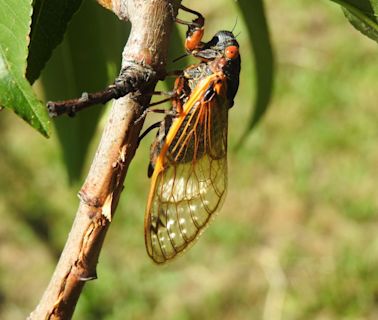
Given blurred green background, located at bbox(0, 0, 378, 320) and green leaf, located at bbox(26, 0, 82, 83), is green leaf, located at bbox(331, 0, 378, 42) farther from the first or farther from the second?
blurred green background, located at bbox(0, 0, 378, 320)

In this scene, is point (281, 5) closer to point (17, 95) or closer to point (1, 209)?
point (1, 209)

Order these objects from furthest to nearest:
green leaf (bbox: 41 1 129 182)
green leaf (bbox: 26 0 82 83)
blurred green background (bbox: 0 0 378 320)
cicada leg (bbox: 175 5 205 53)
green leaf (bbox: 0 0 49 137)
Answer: blurred green background (bbox: 0 0 378 320) → green leaf (bbox: 41 1 129 182) → cicada leg (bbox: 175 5 205 53) → green leaf (bbox: 26 0 82 83) → green leaf (bbox: 0 0 49 137)

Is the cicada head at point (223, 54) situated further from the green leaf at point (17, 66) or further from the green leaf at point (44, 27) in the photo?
the green leaf at point (17, 66)

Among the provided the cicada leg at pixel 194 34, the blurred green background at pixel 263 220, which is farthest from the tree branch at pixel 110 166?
the blurred green background at pixel 263 220

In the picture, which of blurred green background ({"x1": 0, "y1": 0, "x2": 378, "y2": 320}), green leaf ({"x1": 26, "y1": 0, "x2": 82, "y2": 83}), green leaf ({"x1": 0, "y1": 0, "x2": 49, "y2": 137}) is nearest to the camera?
green leaf ({"x1": 0, "y1": 0, "x2": 49, "y2": 137})

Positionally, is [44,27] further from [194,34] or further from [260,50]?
[260,50]

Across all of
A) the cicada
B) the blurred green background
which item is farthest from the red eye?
the blurred green background
